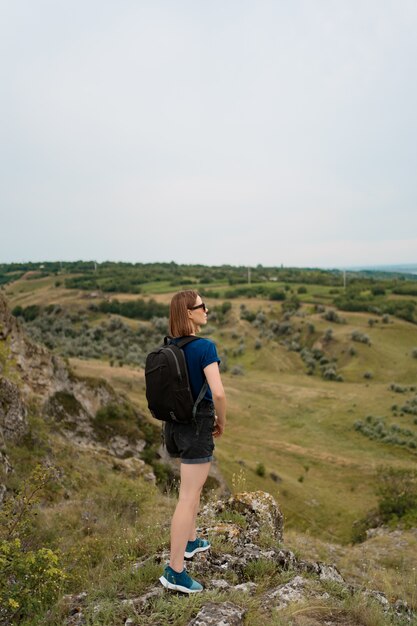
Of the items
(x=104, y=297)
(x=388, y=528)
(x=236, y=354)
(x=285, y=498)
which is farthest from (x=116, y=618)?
(x=104, y=297)

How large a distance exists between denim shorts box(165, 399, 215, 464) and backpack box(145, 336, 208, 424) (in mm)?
97

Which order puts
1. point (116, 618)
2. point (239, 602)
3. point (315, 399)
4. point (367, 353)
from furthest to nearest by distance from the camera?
point (367, 353) → point (315, 399) → point (239, 602) → point (116, 618)

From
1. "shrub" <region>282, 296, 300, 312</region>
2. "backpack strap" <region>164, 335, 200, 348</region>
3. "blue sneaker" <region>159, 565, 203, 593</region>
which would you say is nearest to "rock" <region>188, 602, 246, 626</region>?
"blue sneaker" <region>159, 565, 203, 593</region>

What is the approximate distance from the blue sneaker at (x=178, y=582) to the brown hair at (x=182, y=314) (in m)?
2.16

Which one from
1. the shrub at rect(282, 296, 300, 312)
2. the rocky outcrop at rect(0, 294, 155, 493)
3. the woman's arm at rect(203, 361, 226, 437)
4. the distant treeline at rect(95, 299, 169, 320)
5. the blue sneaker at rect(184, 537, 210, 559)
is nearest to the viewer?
the woman's arm at rect(203, 361, 226, 437)

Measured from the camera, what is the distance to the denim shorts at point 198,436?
12.7 ft

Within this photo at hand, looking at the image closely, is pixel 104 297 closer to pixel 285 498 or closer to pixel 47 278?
pixel 47 278

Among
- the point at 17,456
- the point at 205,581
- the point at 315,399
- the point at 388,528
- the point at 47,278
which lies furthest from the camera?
the point at 47,278

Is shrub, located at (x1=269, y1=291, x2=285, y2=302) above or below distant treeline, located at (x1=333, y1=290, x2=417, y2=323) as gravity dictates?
above

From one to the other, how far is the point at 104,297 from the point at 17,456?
8774cm

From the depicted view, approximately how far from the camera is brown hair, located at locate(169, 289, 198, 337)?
4.02 meters

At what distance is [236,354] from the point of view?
67.3m

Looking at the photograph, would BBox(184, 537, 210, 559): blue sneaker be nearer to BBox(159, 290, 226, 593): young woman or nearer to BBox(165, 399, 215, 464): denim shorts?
BBox(159, 290, 226, 593): young woman

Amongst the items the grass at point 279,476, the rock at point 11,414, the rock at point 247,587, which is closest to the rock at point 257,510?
the grass at point 279,476
